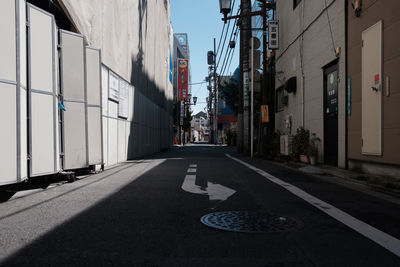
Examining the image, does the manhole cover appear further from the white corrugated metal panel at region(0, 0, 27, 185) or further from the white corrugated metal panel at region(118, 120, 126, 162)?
the white corrugated metal panel at region(118, 120, 126, 162)

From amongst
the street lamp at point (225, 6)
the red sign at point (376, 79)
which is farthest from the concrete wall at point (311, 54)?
the street lamp at point (225, 6)

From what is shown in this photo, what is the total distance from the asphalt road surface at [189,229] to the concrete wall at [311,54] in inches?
203

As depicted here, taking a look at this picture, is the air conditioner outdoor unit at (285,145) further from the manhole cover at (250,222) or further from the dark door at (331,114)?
the manhole cover at (250,222)

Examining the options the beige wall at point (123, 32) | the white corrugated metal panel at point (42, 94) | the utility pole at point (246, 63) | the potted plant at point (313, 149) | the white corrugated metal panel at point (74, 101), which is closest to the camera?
the white corrugated metal panel at point (42, 94)

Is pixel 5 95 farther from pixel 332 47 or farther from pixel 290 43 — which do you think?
pixel 290 43

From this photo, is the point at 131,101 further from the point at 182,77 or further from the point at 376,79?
the point at 182,77

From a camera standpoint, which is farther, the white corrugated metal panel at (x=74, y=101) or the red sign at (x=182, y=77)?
the red sign at (x=182, y=77)

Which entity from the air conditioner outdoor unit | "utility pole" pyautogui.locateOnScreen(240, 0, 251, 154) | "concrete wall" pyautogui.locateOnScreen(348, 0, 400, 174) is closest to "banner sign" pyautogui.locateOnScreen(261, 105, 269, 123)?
the air conditioner outdoor unit

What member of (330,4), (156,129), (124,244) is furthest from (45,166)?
(156,129)

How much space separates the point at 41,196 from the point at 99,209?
59.7 inches

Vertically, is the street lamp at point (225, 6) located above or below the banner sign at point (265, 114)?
above

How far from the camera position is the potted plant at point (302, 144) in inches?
440

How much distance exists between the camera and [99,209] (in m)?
4.07

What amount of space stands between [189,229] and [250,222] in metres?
0.65
